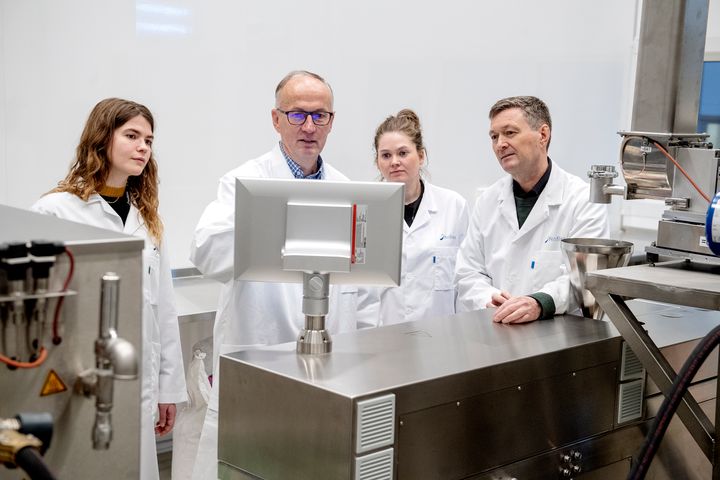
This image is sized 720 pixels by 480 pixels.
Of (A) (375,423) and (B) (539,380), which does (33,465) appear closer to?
(A) (375,423)

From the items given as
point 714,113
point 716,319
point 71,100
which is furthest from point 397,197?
point 714,113

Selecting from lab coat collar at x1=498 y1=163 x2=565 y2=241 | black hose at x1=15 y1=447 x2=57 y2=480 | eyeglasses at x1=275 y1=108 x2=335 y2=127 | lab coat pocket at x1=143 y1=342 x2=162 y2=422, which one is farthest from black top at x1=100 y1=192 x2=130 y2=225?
black hose at x1=15 y1=447 x2=57 y2=480

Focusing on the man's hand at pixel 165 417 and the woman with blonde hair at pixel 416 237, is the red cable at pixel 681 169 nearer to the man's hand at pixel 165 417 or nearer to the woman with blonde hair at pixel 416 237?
the woman with blonde hair at pixel 416 237

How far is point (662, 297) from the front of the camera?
193cm

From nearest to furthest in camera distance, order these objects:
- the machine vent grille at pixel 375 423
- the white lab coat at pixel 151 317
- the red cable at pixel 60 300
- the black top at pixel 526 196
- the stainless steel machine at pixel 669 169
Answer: the red cable at pixel 60 300
the machine vent grille at pixel 375 423
the stainless steel machine at pixel 669 169
the white lab coat at pixel 151 317
the black top at pixel 526 196

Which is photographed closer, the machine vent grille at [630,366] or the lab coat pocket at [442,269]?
the machine vent grille at [630,366]

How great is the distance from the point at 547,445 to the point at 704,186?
27.5 inches

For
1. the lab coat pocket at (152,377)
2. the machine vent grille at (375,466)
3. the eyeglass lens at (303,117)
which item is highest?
the eyeglass lens at (303,117)

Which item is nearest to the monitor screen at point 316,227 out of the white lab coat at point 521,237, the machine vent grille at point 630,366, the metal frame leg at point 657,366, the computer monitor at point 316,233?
the computer monitor at point 316,233

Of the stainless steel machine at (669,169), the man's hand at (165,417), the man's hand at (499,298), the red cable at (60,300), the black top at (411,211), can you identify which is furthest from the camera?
the black top at (411,211)

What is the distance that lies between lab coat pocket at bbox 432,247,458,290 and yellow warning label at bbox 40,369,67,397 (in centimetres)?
197

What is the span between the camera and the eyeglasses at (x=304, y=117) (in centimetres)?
252

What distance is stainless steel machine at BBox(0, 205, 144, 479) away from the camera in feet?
3.88

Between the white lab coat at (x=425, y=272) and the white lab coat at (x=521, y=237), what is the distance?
0.37 ft
